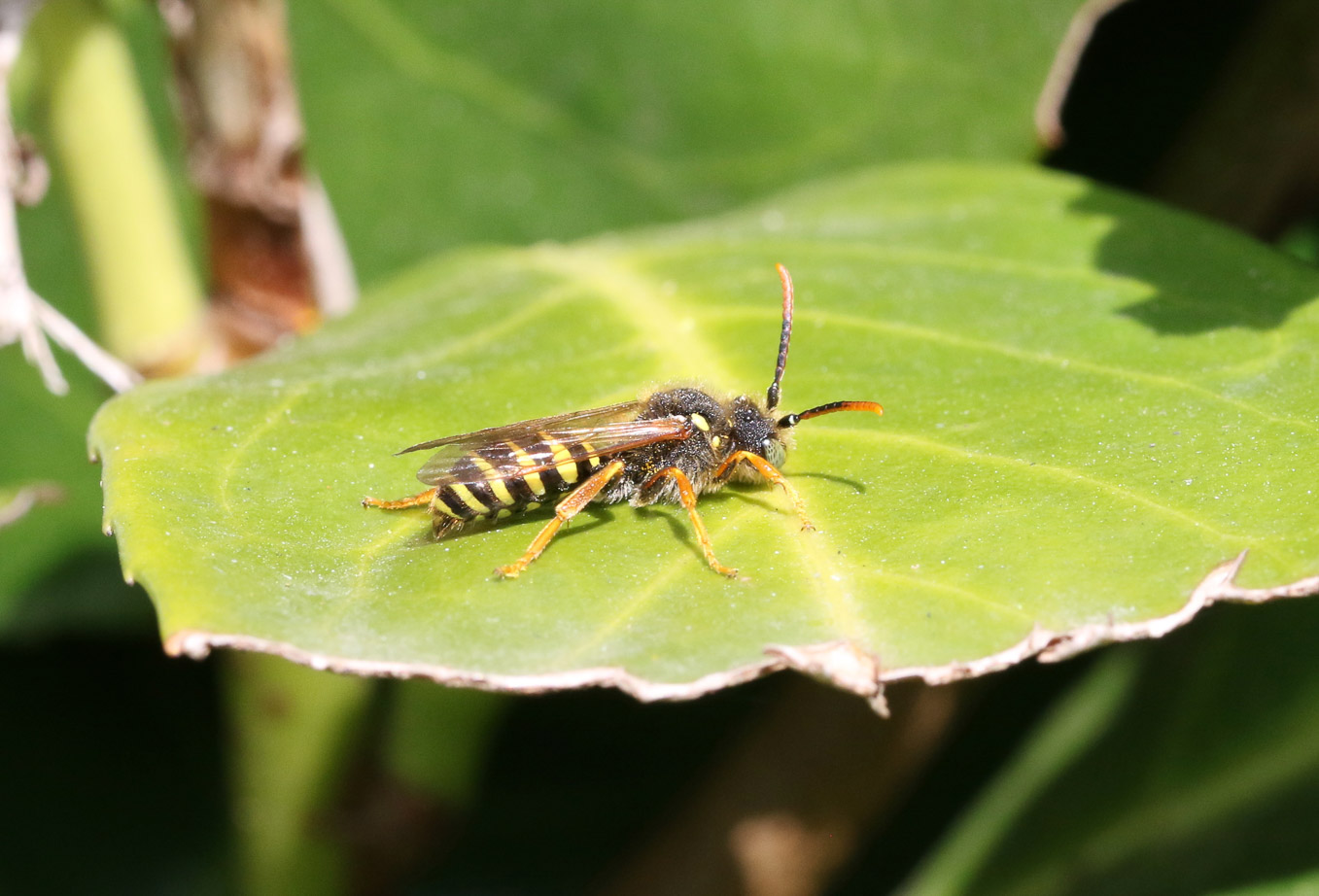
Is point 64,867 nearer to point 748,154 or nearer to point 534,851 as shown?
point 534,851

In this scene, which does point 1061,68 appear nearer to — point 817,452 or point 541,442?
point 817,452

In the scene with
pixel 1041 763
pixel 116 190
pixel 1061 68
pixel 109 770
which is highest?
pixel 1061 68

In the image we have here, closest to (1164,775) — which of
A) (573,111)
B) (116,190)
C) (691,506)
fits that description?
(691,506)

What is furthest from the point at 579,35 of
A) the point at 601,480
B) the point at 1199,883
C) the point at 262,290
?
the point at 1199,883

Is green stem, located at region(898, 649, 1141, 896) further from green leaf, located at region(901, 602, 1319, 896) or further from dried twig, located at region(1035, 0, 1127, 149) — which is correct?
dried twig, located at region(1035, 0, 1127, 149)

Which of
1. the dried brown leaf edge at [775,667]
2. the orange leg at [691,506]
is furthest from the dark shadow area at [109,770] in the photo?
the dried brown leaf edge at [775,667]

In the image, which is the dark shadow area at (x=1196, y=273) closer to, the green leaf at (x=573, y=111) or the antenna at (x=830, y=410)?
the antenna at (x=830, y=410)

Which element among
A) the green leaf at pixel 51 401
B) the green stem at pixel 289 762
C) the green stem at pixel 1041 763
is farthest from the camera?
the green leaf at pixel 51 401
